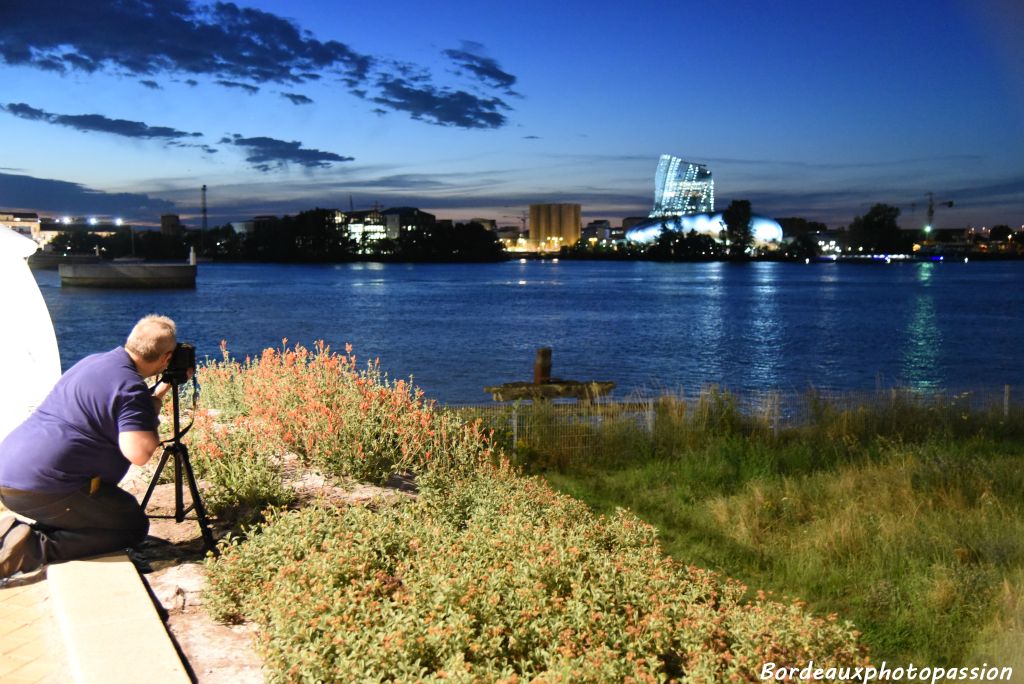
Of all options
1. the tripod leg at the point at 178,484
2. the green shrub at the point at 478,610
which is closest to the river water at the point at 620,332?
the green shrub at the point at 478,610

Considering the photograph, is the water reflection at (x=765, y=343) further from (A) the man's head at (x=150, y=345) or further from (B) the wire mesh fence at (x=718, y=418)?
A: (A) the man's head at (x=150, y=345)

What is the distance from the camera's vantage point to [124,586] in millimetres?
4531

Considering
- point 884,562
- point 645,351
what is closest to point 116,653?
point 884,562

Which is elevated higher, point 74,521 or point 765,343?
point 74,521

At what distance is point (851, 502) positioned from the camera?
356 inches

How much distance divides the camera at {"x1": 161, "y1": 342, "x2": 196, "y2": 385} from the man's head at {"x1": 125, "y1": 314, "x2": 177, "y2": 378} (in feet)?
0.38

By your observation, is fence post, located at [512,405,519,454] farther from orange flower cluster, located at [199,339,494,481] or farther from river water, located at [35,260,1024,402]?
river water, located at [35,260,1024,402]

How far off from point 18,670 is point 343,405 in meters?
4.21

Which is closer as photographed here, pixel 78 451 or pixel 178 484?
pixel 78 451

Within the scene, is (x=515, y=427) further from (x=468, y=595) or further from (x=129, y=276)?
(x=129, y=276)

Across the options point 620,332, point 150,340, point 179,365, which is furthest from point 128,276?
point 150,340

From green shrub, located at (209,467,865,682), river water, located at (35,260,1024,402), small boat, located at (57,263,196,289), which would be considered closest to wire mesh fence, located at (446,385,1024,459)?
river water, located at (35,260,1024,402)

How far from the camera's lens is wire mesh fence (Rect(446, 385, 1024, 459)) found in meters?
12.2

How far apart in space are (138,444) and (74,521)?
0.69 meters
